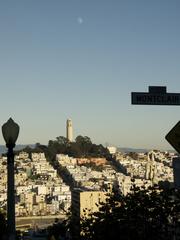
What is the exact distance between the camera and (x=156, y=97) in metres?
5.07

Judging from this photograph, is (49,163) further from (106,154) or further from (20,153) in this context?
(106,154)

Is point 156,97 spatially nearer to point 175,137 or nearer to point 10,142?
point 175,137

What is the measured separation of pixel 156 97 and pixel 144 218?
3.55m

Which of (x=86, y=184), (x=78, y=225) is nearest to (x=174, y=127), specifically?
(x=78, y=225)

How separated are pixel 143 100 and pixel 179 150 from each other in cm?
76

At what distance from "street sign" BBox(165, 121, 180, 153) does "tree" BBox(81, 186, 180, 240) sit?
2947 mm

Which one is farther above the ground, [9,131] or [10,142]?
[9,131]

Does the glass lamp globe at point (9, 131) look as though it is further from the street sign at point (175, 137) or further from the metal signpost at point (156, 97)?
the street sign at point (175, 137)

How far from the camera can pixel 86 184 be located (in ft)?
362

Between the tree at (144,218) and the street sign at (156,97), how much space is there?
8.90ft

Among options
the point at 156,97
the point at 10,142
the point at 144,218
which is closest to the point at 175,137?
the point at 156,97

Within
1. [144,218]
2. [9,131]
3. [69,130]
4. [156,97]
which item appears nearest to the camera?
[156,97]

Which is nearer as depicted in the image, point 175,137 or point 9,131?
point 175,137

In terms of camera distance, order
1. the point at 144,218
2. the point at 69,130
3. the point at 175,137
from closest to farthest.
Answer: the point at 175,137 < the point at 144,218 < the point at 69,130
